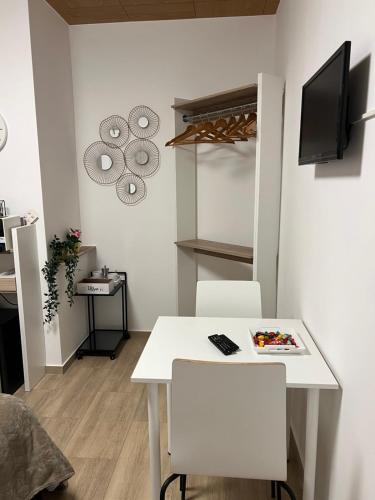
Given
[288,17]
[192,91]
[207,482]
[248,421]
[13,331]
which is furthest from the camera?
[192,91]

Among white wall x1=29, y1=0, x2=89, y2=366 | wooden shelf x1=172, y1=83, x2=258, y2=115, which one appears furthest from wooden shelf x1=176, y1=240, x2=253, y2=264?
wooden shelf x1=172, y1=83, x2=258, y2=115

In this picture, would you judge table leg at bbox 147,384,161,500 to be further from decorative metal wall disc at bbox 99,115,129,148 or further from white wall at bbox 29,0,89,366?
decorative metal wall disc at bbox 99,115,129,148

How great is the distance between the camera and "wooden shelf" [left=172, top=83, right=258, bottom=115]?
2600 millimetres

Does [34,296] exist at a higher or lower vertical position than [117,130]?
lower

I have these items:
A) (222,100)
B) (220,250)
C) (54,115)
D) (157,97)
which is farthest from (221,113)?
(54,115)

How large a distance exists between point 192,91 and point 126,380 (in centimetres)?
245

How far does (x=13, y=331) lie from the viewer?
110 inches

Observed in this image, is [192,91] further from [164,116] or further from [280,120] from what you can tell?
[280,120]

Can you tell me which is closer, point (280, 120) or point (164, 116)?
point (280, 120)

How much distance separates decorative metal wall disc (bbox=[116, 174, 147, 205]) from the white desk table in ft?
5.63

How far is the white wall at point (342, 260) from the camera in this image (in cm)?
112

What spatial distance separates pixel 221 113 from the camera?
2.96 m

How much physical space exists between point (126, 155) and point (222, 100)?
102 cm

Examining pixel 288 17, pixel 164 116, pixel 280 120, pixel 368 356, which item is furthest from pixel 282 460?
pixel 164 116
